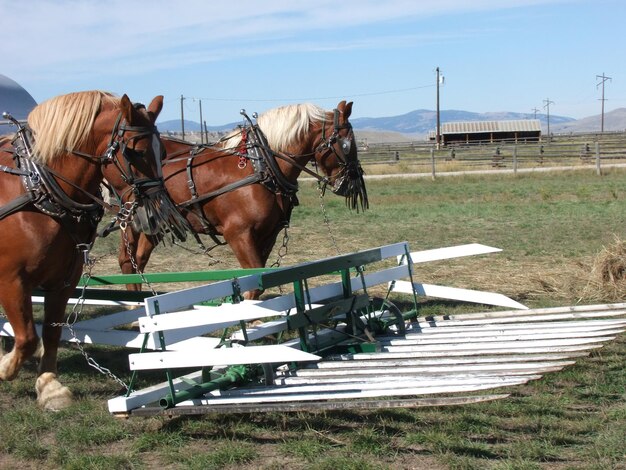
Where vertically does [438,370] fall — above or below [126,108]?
below

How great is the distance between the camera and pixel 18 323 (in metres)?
4.96

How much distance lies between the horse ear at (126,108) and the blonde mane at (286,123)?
8.78 feet

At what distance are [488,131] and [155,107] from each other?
8116 centimetres

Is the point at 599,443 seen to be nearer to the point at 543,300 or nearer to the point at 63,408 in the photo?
the point at 63,408

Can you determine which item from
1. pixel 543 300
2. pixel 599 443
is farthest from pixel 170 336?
pixel 543 300

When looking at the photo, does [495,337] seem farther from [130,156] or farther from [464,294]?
[130,156]

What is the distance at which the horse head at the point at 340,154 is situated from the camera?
7434 mm

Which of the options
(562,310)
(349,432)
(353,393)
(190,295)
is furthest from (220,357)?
(562,310)

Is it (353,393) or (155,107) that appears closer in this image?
(353,393)

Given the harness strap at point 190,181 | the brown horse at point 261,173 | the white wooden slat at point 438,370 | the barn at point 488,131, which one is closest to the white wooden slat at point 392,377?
the white wooden slat at point 438,370

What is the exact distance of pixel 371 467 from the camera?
3885 mm

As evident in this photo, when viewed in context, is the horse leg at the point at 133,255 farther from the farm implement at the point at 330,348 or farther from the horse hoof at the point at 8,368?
the horse hoof at the point at 8,368

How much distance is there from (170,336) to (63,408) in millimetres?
1096

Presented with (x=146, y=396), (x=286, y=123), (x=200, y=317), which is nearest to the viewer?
(x=200, y=317)
